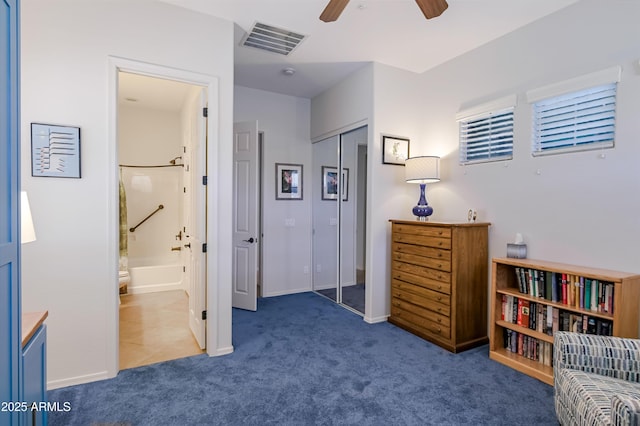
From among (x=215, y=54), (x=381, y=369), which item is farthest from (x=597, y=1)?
(x=381, y=369)

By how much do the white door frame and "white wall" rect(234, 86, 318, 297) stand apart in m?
1.82

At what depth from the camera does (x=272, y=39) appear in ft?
10.5

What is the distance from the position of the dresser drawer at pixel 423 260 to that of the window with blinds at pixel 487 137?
43.0 inches

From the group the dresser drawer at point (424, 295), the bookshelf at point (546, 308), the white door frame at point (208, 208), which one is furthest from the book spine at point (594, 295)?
the white door frame at point (208, 208)

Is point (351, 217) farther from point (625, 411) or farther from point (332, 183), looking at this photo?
point (625, 411)

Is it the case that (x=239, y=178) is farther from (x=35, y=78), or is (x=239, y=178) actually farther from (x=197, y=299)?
(x=35, y=78)

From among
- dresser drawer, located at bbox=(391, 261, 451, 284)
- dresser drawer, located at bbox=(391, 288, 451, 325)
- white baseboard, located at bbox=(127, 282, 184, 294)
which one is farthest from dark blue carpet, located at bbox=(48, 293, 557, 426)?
white baseboard, located at bbox=(127, 282, 184, 294)

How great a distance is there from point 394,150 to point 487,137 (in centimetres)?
97

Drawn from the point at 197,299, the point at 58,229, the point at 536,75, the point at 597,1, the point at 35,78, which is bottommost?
the point at 197,299

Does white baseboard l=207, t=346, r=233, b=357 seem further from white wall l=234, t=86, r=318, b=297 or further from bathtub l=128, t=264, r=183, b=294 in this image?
bathtub l=128, t=264, r=183, b=294

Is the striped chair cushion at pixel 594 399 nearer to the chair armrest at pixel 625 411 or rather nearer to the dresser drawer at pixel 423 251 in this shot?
the chair armrest at pixel 625 411

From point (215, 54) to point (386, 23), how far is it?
60.1 inches

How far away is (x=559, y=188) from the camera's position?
2.65 m

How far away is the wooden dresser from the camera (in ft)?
9.75
